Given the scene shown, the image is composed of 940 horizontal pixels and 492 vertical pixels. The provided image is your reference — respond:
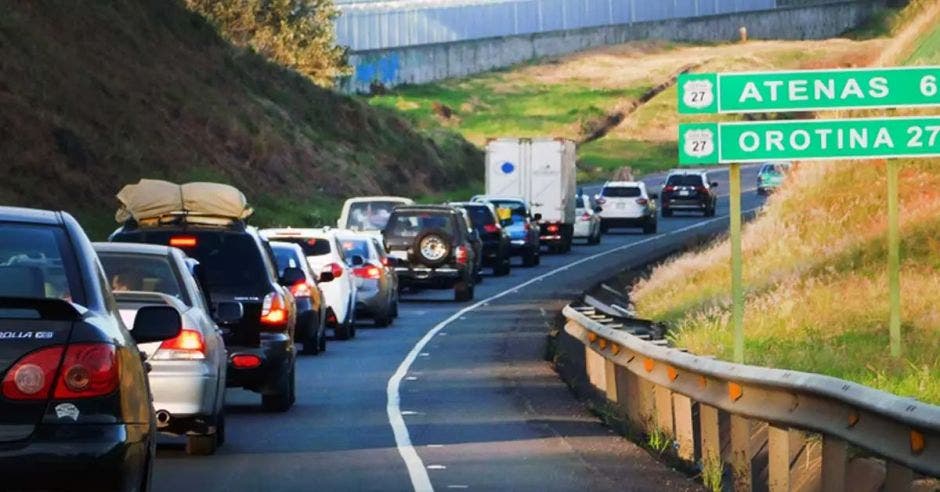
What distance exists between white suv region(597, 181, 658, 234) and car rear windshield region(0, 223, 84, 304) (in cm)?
5942

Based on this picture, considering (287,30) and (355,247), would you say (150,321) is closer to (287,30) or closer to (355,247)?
(355,247)

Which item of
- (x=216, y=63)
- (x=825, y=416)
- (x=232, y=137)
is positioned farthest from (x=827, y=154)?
(x=216, y=63)

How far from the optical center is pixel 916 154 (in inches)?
778

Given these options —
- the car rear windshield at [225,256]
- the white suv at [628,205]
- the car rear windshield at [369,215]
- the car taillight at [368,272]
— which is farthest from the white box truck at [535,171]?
the car rear windshield at [225,256]

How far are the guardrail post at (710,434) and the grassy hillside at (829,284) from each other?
4.80 feet

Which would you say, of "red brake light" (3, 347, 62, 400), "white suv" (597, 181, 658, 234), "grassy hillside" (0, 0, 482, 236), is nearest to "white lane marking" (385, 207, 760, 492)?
"red brake light" (3, 347, 62, 400)

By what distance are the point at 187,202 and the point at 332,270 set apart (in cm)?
956

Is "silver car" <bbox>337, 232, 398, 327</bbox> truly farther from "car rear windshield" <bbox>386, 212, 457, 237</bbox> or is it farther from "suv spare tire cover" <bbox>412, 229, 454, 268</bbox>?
"car rear windshield" <bbox>386, 212, 457, 237</bbox>

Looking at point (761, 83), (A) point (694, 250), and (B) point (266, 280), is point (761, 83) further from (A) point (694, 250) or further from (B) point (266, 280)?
(A) point (694, 250)

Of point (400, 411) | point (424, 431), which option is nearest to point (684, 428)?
point (424, 431)

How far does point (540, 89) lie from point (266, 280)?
10426 centimetres

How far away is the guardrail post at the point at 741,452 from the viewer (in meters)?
12.8

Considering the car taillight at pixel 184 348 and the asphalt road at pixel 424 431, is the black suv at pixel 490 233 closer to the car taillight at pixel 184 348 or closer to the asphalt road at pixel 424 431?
the asphalt road at pixel 424 431

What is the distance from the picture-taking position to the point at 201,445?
1609cm
